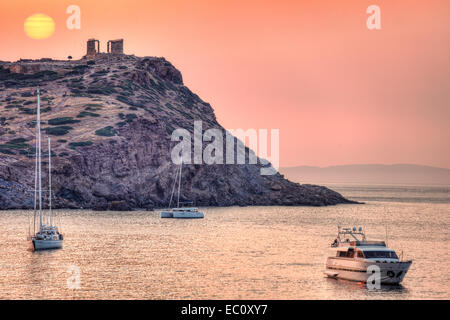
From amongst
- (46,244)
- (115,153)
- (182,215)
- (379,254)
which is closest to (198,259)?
(46,244)

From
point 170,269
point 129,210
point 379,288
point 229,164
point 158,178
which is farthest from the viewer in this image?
point 229,164

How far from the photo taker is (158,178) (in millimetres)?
141000

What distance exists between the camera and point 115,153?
141000 mm

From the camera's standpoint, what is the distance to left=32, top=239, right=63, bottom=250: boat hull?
6556 cm

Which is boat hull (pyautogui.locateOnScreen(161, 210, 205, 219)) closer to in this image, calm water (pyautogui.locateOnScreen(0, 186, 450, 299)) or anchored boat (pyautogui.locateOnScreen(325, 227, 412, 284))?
calm water (pyautogui.locateOnScreen(0, 186, 450, 299))

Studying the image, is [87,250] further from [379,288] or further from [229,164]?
[229,164]

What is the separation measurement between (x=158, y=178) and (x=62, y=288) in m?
95.1

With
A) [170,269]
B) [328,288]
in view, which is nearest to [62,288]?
[170,269]

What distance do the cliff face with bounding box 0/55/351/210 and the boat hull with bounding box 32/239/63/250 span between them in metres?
57.9

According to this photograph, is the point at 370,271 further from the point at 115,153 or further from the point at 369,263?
the point at 115,153

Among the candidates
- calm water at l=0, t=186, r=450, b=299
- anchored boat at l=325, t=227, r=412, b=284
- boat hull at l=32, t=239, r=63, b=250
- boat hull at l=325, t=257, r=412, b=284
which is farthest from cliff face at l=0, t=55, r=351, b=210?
boat hull at l=325, t=257, r=412, b=284
